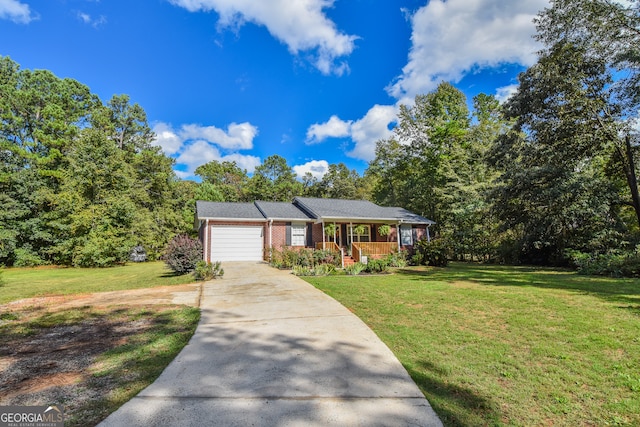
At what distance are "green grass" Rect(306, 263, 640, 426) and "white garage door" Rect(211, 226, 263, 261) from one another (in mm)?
11613

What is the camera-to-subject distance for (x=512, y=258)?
1872cm

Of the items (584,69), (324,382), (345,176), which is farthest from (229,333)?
(345,176)

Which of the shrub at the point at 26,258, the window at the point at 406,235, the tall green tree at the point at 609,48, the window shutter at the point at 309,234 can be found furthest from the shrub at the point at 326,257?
the shrub at the point at 26,258

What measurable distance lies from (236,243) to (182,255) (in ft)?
19.5

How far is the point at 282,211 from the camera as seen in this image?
63.9 feet

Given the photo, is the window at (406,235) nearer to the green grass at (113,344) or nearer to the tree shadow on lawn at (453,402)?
the green grass at (113,344)

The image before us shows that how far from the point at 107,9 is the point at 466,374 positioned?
50.1 ft

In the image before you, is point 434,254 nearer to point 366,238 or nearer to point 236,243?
point 366,238

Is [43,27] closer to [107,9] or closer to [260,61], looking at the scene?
[107,9]

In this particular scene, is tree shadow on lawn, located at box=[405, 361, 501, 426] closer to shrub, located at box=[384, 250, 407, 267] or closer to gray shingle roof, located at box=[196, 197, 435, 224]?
shrub, located at box=[384, 250, 407, 267]

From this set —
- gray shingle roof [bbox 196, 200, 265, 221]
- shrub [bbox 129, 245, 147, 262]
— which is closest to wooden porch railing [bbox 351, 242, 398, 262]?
gray shingle roof [bbox 196, 200, 265, 221]

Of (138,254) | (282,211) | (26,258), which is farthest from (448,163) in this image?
(26,258)

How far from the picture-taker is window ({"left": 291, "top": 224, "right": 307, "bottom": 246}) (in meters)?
18.4

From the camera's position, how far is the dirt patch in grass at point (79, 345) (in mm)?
2775
